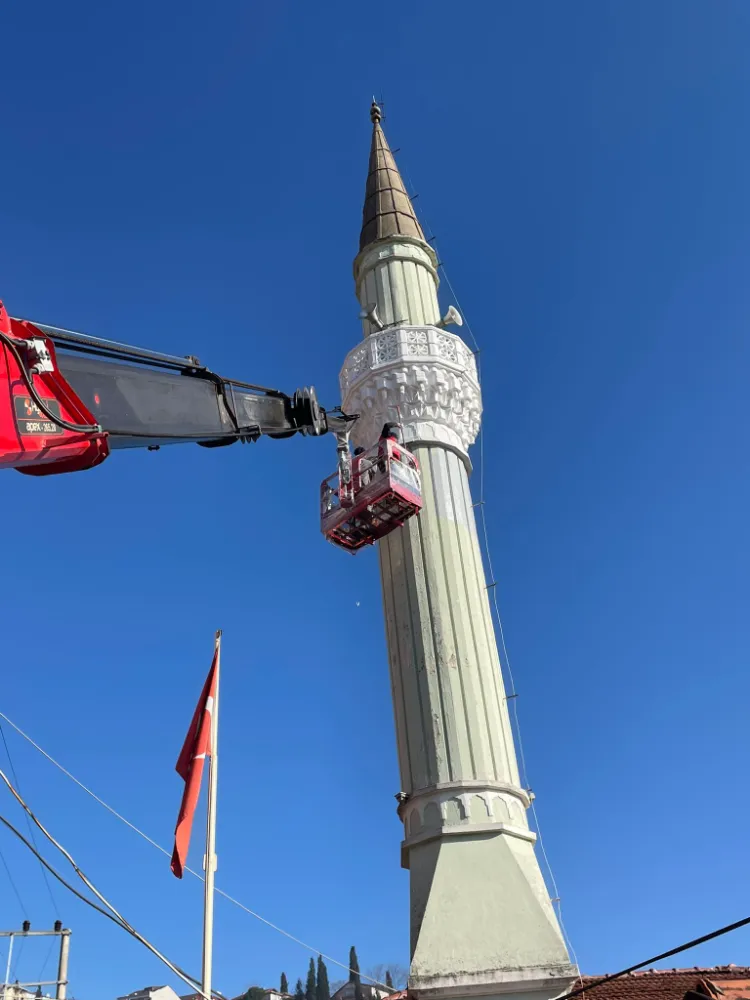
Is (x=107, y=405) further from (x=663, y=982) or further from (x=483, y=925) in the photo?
(x=663, y=982)

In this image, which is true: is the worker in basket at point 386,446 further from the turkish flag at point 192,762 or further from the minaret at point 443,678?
the turkish flag at point 192,762

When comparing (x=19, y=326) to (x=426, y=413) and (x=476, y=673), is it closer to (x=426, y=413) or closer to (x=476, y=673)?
(x=476, y=673)

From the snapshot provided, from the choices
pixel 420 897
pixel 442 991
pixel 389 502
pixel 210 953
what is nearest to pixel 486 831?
pixel 420 897

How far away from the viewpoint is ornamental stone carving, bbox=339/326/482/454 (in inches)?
643

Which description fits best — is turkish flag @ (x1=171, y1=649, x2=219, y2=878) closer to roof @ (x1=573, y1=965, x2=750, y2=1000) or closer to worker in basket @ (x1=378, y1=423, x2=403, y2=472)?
worker in basket @ (x1=378, y1=423, x2=403, y2=472)

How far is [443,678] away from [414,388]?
17.6 ft

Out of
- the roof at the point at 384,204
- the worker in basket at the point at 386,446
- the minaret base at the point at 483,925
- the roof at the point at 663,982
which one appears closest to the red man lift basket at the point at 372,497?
the worker in basket at the point at 386,446

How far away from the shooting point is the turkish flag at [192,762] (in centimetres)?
1248

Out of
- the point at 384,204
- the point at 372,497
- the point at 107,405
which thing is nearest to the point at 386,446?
the point at 372,497

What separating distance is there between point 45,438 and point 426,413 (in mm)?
10370

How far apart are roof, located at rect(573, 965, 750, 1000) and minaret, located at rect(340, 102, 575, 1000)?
3342 mm

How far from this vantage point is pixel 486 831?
12.3 meters

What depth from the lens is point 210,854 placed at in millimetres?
12477

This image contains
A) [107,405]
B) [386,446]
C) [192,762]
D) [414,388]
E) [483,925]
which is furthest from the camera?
[414,388]
